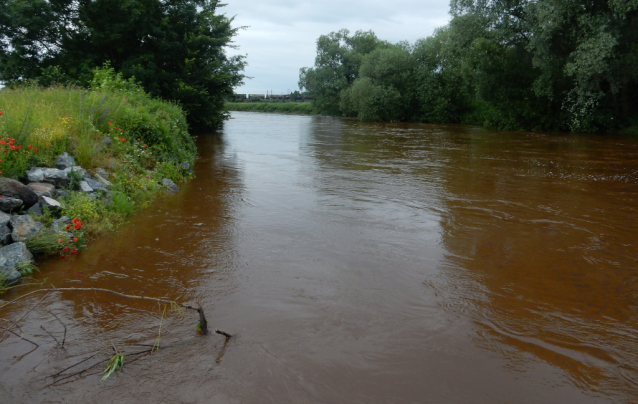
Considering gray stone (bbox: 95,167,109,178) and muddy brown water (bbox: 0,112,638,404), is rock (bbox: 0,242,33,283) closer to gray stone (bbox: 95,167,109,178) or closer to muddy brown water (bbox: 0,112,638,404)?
muddy brown water (bbox: 0,112,638,404)

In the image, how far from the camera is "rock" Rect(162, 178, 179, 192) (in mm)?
10164

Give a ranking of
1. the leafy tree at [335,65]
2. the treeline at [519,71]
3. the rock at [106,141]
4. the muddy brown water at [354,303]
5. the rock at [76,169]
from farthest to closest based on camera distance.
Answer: the leafy tree at [335,65] → the treeline at [519,71] → the rock at [106,141] → the rock at [76,169] → the muddy brown water at [354,303]

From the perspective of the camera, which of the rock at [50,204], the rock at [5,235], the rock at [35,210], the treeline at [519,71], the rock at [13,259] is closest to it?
the rock at [13,259]

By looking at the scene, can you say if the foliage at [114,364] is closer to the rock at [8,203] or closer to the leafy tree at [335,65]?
the rock at [8,203]

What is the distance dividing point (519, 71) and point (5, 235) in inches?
1259

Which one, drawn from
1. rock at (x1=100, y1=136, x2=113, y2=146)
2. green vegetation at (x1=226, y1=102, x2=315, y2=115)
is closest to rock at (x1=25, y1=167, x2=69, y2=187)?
rock at (x1=100, y1=136, x2=113, y2=146)

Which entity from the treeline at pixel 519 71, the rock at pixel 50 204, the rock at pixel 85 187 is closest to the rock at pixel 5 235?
the rock at pixel 50 204

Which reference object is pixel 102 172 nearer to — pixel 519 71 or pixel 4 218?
pixel 4 218

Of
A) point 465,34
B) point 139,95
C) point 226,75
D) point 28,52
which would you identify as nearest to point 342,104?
point 465,34

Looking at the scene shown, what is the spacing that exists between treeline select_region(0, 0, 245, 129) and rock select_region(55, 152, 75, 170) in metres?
11.8

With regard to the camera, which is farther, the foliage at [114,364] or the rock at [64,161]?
the rock at [64,161]

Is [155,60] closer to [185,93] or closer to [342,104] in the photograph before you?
[185,93]

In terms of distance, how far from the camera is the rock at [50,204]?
648 cm

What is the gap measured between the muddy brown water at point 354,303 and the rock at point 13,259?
0.81 ft
